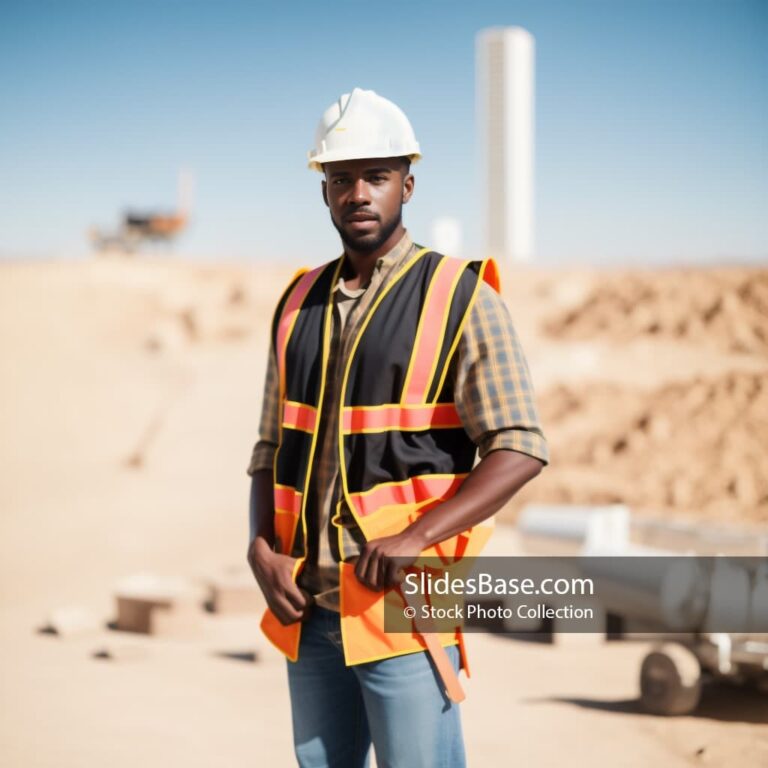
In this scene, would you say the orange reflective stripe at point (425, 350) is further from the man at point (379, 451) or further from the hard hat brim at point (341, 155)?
the hard hat brim at point (341, 155)

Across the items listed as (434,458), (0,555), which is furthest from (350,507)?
(0,555)

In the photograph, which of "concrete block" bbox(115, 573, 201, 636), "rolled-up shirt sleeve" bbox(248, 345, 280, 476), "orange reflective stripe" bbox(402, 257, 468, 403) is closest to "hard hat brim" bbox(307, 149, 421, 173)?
"orange reflective stripe" bbox(402, 257, 468, 403)

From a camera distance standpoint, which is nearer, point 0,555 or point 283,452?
point 283,452

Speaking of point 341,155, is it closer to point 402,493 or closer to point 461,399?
point 461,399

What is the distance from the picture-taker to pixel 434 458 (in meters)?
2.01

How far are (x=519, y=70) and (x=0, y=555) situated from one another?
9764 cm

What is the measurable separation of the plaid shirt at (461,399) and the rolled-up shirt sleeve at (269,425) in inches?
9.9

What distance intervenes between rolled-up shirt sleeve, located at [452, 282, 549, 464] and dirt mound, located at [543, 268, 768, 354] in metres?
21.4

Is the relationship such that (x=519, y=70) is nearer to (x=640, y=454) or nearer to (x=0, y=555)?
(x=640, y=454)

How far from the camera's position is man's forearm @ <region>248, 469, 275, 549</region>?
2275 millimetres

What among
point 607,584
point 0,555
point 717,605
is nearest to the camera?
point 717,605

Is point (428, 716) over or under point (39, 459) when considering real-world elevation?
over

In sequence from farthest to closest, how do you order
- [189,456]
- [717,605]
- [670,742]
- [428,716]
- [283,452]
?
[189,456] < [717,605] < [670,742] < [283,452] < [428,716]

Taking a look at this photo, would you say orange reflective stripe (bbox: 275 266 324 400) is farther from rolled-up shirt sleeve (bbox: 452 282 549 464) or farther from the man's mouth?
rolled-up shirt sleeve (bbox: 452 282 549 464)
